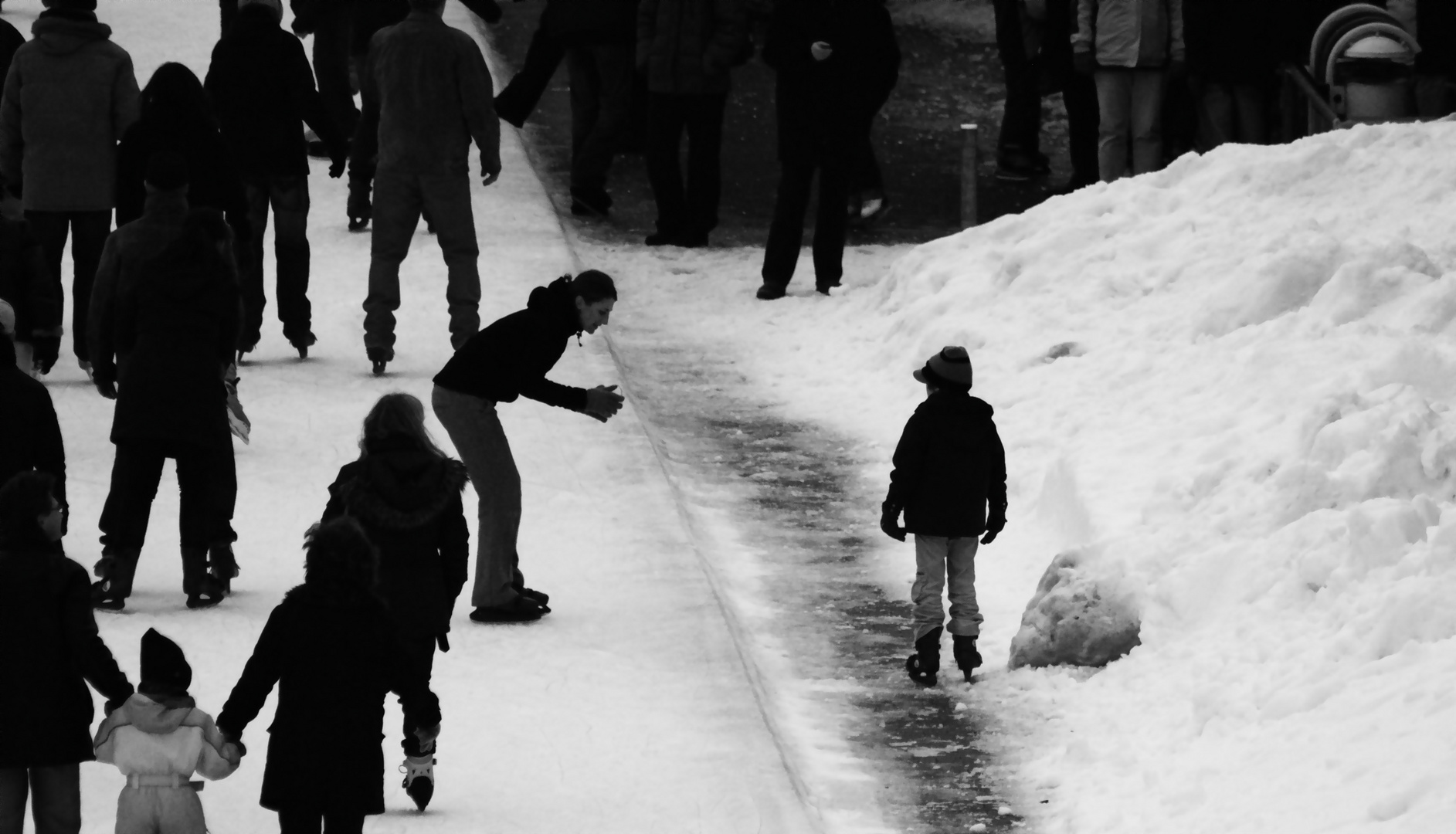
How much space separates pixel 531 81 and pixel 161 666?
11311mm

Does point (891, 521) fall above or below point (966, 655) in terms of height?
above

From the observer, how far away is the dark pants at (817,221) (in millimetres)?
14633

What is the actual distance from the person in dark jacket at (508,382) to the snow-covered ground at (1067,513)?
2.04 ft

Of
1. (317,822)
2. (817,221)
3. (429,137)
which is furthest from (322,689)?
(817,221)

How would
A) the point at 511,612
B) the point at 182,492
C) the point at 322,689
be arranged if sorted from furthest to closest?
the point at 511,612, the point at 182,492, the point at 322,689

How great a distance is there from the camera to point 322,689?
20.4 ft

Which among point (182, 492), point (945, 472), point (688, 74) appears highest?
point (688, 74)

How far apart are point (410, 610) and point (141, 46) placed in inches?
585

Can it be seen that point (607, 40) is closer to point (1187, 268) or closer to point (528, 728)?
point (1187, 268)

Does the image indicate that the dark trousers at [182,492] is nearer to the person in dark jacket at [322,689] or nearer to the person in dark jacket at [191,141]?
the person in dark jacket at [191,141]

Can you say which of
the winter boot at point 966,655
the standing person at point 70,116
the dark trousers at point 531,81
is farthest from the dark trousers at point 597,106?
the winter boot at point 966,655

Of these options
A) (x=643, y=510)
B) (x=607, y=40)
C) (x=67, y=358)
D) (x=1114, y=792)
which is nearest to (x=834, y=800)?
(x=1114, y=792)

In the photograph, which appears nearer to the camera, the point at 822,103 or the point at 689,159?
the point at 822,103

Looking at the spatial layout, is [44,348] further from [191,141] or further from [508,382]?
[508,382]
